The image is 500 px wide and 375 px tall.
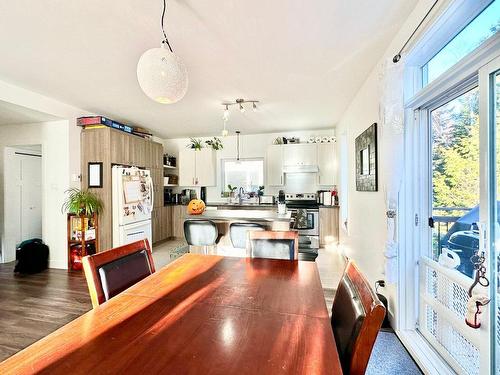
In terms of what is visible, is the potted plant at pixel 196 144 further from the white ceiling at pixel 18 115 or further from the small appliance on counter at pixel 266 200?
the white ceiling at pixel 18 115

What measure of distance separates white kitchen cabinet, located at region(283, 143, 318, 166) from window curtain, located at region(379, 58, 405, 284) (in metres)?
2.97

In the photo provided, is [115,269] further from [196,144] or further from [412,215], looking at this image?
[196,144]

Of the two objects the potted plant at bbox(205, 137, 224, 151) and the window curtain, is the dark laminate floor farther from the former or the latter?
the potted plant at bbox(205, 137, 224, 151)

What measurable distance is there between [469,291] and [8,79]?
4.41 meters

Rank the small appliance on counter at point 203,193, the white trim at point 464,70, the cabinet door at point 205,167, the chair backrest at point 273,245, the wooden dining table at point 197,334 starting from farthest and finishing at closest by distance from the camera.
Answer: the small appliance on counter at point 203,193, the cabinet door at point 205,167, the chair backrest at point 273,245, the white trim at point 464,70, the wooden dining table at point 197,334

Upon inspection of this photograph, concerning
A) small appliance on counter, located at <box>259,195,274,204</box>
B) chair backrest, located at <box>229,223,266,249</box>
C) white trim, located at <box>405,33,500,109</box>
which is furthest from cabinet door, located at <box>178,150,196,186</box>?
white trim, located at <box>405,33,500,109</box>

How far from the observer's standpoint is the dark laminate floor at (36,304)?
2.03 meters

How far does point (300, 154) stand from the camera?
16.4ft

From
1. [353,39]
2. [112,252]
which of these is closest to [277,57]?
[353,39]

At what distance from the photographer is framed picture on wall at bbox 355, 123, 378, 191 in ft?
7.74

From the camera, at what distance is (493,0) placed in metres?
1.19

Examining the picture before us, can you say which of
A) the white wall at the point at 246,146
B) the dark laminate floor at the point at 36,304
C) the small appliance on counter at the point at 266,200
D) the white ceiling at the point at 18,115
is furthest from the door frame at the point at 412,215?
the white ceiling at the point at 18,115

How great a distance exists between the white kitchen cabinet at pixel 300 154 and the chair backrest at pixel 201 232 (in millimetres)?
2781

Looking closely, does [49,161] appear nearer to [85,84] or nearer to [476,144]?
[85,84]
